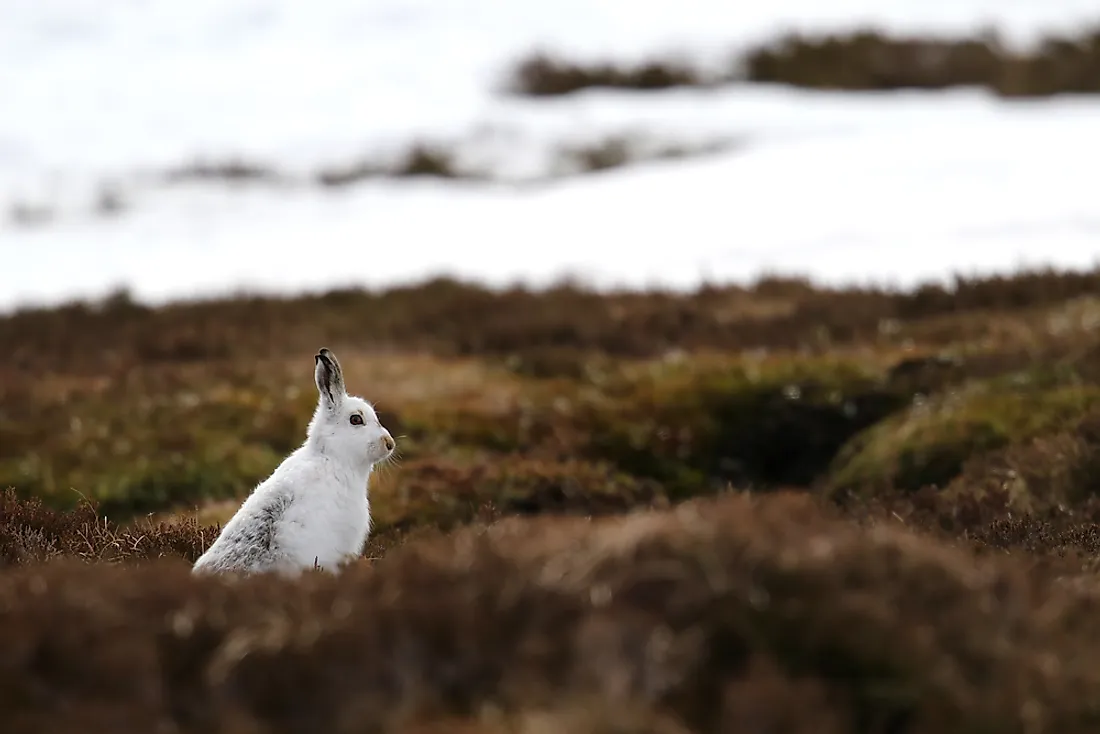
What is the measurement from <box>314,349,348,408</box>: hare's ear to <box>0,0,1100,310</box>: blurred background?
17.4 metres

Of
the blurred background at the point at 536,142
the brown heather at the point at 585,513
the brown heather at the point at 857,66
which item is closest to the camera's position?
the brown heather at the point at 585,513

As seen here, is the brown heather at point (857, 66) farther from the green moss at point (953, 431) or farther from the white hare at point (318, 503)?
the white hare at point (318, 503)

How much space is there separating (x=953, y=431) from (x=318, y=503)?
7.84 metres

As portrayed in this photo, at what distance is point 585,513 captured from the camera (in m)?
13.6

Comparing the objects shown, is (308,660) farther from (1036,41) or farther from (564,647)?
(1036,41)

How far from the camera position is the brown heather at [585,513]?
4562 millimetres

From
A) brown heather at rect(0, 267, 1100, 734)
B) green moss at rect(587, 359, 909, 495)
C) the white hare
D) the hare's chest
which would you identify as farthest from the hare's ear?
green moss at rect(587, 359, 909, 495)

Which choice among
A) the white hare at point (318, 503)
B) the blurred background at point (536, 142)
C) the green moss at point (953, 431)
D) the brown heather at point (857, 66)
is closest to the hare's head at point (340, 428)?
the white hare at point (318, 503)

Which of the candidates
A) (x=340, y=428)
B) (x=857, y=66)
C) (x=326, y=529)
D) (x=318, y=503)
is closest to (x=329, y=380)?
(x=340, y=428)

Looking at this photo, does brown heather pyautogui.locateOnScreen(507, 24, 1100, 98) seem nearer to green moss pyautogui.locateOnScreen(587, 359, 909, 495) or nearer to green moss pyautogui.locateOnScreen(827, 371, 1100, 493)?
green moss pyautogui.locateOnScreen(587, 359, 909, 495)

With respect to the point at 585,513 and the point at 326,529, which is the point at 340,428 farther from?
the point at 585,513

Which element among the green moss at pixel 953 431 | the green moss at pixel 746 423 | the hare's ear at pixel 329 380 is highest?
the hare's ear at pixel 329 380

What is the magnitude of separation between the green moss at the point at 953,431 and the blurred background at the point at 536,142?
32.2 ft

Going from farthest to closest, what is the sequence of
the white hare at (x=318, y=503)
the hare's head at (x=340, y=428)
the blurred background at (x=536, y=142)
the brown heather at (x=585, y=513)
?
the blurred background at (x=536, y=142), the hare's head at (x=340, y=428), the white hare at (x=318, y=503), the brown heather at (x=585, y=513)
